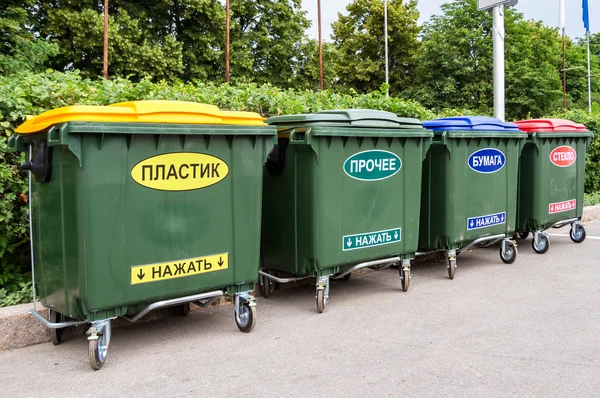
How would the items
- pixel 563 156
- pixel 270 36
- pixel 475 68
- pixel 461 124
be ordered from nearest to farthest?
pixel 461 124 → pixel 563 156 → pixel 270 36 → pixel 475 68

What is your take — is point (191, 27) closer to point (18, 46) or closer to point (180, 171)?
point (18, 46)

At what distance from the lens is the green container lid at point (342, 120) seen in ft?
15.7

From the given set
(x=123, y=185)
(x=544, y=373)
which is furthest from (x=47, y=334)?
(x=544, y=373)

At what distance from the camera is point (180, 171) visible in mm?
3951

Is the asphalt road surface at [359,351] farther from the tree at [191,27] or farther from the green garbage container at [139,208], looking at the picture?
the tree at [191,27]

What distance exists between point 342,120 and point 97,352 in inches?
100

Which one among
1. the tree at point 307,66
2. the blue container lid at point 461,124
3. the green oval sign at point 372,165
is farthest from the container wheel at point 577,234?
the tree at point 307,66

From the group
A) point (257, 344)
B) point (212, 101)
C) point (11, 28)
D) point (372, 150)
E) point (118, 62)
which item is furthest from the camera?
point (118, 62)

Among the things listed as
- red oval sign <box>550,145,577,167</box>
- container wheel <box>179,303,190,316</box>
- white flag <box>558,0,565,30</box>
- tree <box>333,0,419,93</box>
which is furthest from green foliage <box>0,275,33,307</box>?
tree <box>333,0,419,93</box>

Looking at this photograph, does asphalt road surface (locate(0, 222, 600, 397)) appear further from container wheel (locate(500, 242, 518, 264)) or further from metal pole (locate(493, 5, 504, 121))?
metal pole (locate(493, 5, 504, 121))

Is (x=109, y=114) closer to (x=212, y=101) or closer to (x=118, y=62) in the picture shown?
(x=212, y=101)

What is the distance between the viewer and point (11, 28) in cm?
1842

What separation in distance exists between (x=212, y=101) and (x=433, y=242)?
2640 millimetres

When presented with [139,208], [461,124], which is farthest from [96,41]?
[139,208]
